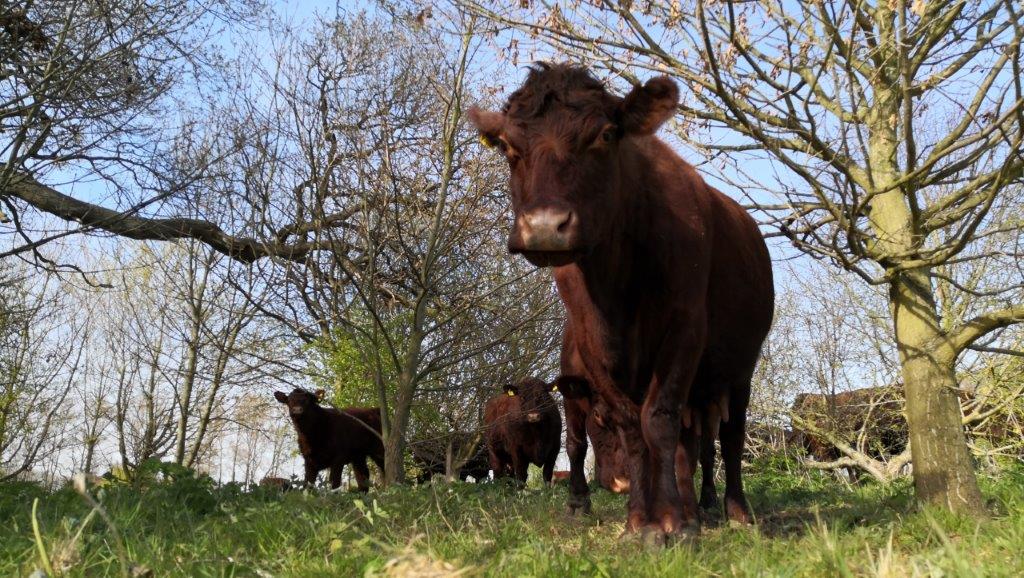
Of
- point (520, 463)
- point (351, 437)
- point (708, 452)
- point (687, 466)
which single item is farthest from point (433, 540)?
point (351, 437)

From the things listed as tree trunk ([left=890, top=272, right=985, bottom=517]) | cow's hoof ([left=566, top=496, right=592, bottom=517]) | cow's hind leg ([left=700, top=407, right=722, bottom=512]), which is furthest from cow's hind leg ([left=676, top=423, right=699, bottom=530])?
tree trunk ([left=890, top=272, right=985, bottom=517])

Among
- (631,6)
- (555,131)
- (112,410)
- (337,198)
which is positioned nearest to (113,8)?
(337,198)

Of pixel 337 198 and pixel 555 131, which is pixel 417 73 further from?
pixel 555 131

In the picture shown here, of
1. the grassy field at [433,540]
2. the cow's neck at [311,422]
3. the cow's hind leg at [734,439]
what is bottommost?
the grassy field at [433,540]

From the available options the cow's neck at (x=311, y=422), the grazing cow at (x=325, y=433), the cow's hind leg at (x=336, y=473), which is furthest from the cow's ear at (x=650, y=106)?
the cow's hind leg at (x=336, y=473)

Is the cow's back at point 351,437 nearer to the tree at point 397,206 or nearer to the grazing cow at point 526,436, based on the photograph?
the grazing cow at point 526,436

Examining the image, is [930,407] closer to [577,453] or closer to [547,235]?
[577,453]

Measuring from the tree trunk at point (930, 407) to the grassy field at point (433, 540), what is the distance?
0.27 m

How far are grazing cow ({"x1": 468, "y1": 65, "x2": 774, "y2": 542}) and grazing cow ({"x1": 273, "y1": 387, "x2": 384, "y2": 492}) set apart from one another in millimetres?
11228

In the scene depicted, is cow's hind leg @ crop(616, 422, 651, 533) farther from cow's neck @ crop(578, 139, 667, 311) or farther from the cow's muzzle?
the cow's muzzle

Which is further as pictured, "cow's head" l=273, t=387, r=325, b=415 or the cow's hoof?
"cow's head" l=273, t=387, r=325, b=415

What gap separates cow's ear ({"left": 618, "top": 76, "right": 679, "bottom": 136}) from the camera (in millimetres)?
4273

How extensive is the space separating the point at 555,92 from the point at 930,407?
368cm

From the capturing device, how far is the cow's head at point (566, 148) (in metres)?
3.59
